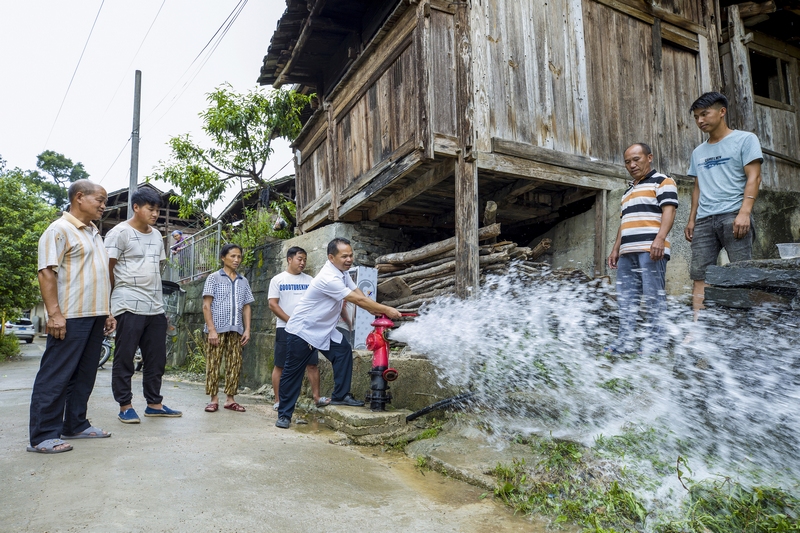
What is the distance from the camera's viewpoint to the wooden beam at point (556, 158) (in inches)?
237

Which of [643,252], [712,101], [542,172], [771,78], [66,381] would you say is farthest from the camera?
[771,78]

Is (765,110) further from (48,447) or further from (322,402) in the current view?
(48,447)

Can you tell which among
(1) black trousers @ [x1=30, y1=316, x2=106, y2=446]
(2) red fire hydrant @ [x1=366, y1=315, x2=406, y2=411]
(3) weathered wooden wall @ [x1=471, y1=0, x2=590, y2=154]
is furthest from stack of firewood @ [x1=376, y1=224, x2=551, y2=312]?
(1) black trousers @ [x1=30, y1=316, x2=106, y2=446]

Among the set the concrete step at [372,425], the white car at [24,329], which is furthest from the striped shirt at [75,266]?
the white car at [24,329]

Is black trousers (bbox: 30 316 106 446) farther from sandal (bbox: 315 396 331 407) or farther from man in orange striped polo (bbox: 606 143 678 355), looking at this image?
man in orange striped polo (bbox: 606 143 678 355)

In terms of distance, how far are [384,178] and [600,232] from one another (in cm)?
273

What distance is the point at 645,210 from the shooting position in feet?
15.0

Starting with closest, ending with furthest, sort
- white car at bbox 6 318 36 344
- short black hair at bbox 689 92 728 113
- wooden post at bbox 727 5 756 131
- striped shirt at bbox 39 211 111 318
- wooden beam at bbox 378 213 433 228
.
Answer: striped shirt at bbox 39 211 111 318, short black hair at bbox 689 92 728 113, wooden post at bbox 727 5 756 131, wooden beam at bbox 378 213 433 228, white car at bbox 6 318 36 344

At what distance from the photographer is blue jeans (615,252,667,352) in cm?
431

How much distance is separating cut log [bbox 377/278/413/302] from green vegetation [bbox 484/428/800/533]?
364cm

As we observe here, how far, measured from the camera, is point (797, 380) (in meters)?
2.90

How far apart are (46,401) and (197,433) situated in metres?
1.13

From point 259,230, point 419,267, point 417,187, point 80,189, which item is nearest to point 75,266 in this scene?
point 80,189

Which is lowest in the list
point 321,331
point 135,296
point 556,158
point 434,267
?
point 321,331
